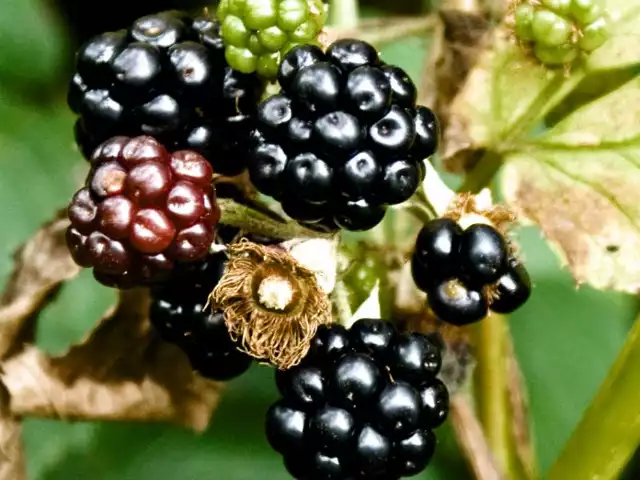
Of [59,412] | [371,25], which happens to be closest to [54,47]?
[371,25]

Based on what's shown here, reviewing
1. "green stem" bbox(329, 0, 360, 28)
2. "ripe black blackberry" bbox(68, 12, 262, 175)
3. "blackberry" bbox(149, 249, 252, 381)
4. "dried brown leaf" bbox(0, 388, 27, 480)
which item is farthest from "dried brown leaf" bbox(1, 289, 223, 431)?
"green stem" bbox(329, 0, 360, 28)

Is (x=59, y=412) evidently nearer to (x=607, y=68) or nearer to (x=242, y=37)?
(x=242, y=37)

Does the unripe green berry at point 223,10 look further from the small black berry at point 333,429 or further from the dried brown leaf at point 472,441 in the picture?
the dried brown leaf at point 472,441

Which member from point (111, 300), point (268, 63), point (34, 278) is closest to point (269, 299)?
point (268, 63)

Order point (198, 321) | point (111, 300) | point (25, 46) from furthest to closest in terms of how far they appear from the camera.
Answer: point (25, 46) → point (111, 300) → point (198, 321)

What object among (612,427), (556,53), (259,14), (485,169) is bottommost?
(612,427)

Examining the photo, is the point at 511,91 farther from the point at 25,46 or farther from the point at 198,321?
the point at 25,46
